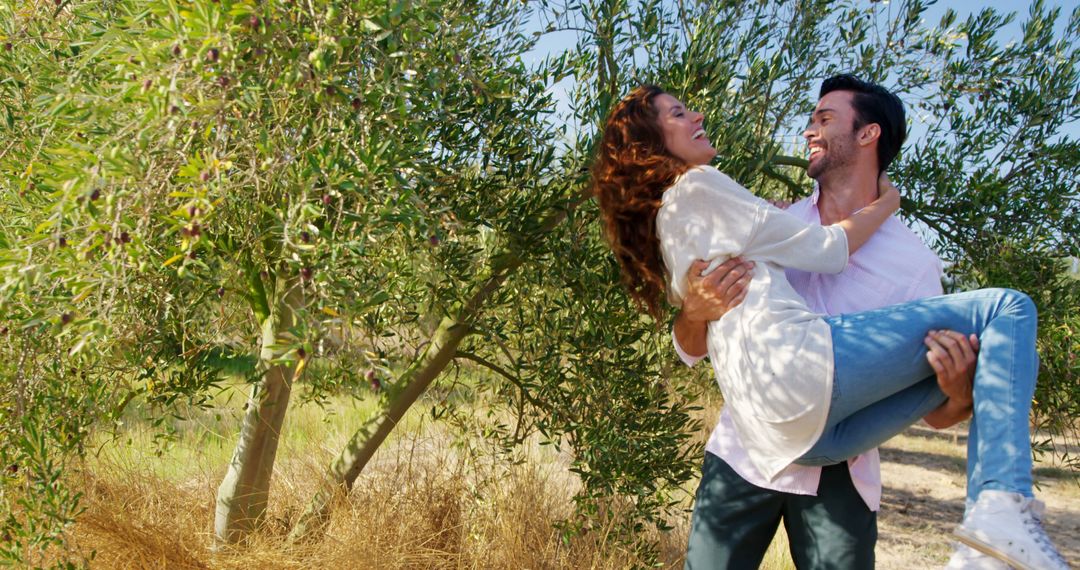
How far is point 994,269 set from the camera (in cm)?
339

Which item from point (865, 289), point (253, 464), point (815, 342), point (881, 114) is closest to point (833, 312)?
point (865, 289)

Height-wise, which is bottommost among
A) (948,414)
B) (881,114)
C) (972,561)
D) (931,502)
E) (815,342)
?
(972,561)

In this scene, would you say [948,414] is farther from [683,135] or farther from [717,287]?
[683,135]

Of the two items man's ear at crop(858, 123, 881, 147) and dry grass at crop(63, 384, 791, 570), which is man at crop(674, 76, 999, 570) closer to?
man's ear at crop(858, 123, 881, 147)

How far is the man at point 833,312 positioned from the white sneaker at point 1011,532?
12.1 inches

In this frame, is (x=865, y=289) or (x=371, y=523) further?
(x=371, y=523)

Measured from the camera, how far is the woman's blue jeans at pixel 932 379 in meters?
1.92

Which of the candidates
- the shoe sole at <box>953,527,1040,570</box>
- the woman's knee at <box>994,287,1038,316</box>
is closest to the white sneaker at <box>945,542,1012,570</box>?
the shoe sole at <box>953,527,1040,570</box>

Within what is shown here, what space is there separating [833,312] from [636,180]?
69cm

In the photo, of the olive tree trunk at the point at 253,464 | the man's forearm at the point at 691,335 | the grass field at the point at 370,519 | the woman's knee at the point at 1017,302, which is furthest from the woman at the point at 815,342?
the olive tree trunk at the point at 253,464

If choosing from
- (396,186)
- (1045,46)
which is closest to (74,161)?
(396,186)

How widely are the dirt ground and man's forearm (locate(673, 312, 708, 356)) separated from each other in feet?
15.4

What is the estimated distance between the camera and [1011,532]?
70.5 inches

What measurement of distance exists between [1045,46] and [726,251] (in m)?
2.35
